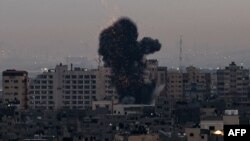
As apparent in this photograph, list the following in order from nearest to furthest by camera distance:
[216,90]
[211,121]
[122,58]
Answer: [211,121] < [122,58] < [216,90]

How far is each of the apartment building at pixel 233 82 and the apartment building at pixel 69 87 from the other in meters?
10.7

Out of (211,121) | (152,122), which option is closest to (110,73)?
(152,122)

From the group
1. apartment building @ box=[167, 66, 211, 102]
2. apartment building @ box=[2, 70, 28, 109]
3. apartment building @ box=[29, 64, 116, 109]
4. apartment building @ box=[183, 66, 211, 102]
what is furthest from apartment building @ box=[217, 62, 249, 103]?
apartment building @ box=[2, 70, 28, 109]

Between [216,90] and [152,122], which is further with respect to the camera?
[216,90]

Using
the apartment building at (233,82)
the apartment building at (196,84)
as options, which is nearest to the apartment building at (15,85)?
the apartment building at (196,84)

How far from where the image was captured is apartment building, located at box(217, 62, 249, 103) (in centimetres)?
11166

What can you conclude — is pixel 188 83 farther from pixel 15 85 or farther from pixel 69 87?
pixel 15 85

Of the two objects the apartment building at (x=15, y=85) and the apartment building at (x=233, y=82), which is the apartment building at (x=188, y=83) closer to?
the apartment building at (x=233, y=82)

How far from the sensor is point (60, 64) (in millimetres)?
115750

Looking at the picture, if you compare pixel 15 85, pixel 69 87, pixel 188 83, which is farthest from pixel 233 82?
pixel 15 85

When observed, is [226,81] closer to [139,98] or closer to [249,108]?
[139,98]

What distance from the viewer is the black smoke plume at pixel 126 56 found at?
104312 millimetres

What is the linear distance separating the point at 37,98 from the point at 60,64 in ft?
15.4

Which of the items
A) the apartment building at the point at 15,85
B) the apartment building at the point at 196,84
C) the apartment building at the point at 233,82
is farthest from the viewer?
the apartment building at the point at 233,82
